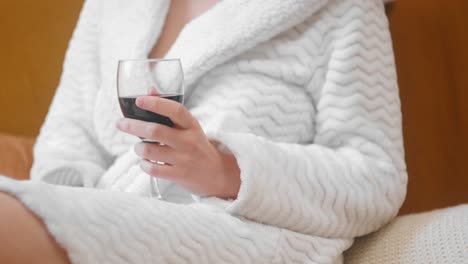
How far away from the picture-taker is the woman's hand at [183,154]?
0.85 meters

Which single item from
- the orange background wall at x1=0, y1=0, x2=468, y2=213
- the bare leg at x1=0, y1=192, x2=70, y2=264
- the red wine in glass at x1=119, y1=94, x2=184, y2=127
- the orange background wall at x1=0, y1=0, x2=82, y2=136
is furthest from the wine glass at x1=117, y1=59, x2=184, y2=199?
the orange background wall at x1=0, y1=0, x2=82, y2=136

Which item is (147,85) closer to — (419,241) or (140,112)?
(140,112)

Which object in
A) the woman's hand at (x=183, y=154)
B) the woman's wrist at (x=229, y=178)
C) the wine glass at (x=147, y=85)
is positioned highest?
the wine glass at (x=147, y=85)

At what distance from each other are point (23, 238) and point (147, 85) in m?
0.28

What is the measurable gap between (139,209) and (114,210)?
1.4 inches

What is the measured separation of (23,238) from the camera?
641 millimetres

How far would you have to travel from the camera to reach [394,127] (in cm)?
104

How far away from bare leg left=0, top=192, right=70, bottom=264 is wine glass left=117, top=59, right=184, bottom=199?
218 mm

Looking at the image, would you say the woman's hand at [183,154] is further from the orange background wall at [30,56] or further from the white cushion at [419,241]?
the orange background wall at [30,56]

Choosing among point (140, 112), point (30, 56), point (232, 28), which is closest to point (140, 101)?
point (140, 112)

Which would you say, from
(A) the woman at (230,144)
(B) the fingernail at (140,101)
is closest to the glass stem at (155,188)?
(A) the woman at (230,144)

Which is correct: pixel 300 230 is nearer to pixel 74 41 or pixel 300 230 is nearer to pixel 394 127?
pixel 394 127

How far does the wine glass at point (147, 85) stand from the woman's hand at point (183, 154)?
1cm

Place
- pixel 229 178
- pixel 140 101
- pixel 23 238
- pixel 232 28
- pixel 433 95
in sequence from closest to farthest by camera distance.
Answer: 1. pixel 23 238
2. pixel 140 101
3. pixel 229 178
4. pixel 232 28
5. pixel 433 95
